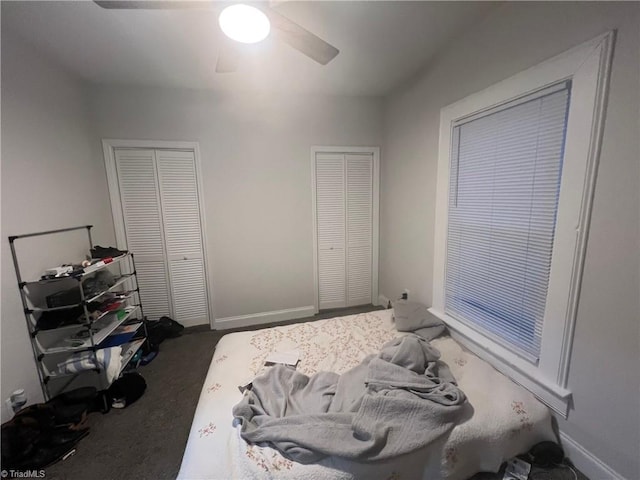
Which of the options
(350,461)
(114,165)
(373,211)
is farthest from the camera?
(373,211)

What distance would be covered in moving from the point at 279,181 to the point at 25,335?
92.2 inches

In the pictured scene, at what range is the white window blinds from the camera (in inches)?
55.9

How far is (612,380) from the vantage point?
1.20 m

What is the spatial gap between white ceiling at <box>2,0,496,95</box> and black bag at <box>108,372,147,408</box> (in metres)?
2.46

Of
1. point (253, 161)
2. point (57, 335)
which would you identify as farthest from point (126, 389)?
point (253, 161)

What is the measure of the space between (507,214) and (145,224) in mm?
3279

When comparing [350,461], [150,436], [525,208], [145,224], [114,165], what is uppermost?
[114,165]

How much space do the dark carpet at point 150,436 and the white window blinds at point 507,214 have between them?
2.77ft

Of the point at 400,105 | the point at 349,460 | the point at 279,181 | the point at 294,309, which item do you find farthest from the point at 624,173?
the point at 294,309

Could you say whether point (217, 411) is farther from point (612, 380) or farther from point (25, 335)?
point (612, 380)

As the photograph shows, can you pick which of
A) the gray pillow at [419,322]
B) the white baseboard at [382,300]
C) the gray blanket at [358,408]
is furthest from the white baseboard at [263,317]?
the gray blanket at [358,408]

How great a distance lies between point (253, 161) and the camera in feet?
9.43

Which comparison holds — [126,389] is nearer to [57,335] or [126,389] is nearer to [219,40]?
[57,335]

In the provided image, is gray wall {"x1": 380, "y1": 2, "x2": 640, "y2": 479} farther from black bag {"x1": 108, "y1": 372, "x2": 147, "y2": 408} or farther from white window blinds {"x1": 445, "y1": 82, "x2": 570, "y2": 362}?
black bag {"x1": 108, "y1": 372, "x2": 147, "y2": 408}
